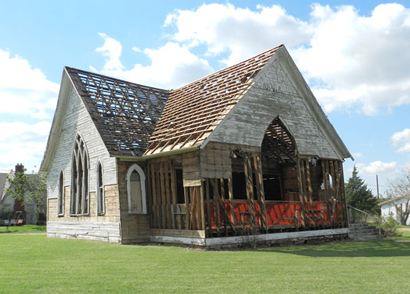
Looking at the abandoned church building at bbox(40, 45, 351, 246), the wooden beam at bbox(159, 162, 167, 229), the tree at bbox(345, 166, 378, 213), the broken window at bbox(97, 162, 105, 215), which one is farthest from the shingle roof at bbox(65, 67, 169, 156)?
the tree at bbox(345, 166, 378, 213)

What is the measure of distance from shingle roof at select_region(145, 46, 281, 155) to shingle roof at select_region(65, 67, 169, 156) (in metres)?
0.62

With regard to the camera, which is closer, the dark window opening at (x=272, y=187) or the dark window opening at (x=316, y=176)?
the dark window opening at (x=316, y=176)

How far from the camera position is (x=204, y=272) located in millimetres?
10672

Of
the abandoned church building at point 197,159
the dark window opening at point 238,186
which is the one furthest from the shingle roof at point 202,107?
the dark window opening at point 238,186

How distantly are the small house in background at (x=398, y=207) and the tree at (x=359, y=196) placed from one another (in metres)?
2.64

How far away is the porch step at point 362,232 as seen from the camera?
22667 mm

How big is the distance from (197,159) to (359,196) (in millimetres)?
39290

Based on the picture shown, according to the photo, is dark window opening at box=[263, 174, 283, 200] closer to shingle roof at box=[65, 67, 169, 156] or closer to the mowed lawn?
shingle roof at box=[65, 67, 169, 156]

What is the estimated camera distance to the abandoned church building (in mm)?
17594

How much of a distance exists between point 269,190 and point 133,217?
964cm

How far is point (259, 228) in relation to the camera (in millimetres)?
18266

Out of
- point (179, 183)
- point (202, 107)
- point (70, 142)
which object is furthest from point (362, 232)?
point (70, 142)

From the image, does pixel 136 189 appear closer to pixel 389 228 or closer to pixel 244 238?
pixel 244 238

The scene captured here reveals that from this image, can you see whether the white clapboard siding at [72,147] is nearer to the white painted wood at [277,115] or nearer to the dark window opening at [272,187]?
the white painted wood at [277,115]
